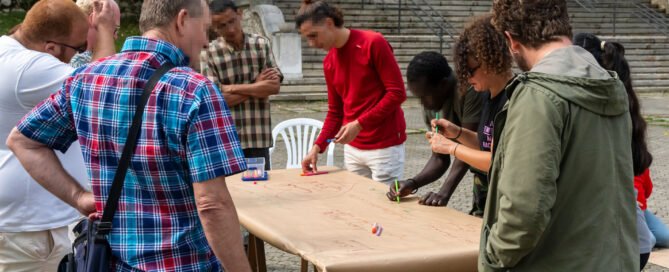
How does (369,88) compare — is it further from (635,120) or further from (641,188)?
(635,120)

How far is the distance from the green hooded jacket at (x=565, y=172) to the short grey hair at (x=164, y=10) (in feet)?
3.00

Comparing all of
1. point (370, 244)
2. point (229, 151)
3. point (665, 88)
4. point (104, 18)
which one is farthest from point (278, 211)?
point (665, 88)

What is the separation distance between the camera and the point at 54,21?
3.36 m

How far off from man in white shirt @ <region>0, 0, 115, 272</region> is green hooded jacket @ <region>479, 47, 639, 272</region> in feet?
6.26

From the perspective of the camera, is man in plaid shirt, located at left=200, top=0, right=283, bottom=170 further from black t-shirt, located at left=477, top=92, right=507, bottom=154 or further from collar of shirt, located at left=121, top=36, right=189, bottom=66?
collar of shirt, located at left=121, top=36, right=189, bottom=66

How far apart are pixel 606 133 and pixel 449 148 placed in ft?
3.29

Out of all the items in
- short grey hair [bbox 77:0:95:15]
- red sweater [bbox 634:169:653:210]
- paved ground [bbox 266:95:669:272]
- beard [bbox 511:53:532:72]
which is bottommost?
paved ground [bbox 266:95:669:272]

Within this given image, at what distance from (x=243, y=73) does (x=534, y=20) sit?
328cm

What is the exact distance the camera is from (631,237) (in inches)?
92.6

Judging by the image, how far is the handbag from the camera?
7.31 feet

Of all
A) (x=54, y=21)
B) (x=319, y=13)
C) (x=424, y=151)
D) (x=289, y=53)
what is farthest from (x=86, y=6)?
(x=289, y=53)

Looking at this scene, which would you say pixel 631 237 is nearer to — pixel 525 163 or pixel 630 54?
pixel 525 163

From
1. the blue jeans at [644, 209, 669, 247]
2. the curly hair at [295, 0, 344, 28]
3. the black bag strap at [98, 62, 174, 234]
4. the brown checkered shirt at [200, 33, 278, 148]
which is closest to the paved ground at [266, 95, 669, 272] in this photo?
the brown checkered shirt at [200, 33, 278, 148]

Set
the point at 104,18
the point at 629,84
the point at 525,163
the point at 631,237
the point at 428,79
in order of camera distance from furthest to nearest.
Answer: the point at 428,79, the point at 104,18, the point at 629,84, the point at 631,237, the point at 525,163
